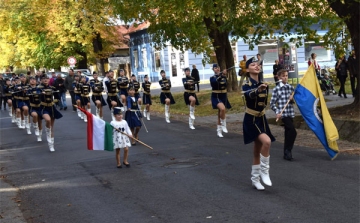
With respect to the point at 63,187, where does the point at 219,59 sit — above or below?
above

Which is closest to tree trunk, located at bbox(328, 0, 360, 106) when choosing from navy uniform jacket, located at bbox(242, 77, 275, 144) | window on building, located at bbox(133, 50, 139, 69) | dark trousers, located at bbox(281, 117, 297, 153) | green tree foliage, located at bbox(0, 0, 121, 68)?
dark trousers, located at bbox(281, 117, 297, 153)

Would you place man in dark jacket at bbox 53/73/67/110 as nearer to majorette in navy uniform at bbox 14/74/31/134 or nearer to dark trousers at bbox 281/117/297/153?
majorette in navy uniform at bbox 14/74/31/134

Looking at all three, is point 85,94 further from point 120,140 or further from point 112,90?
point 120,140

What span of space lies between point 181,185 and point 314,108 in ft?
12.7

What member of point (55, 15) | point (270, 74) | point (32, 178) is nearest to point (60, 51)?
point (55, 15)

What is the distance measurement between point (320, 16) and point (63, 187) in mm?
12483

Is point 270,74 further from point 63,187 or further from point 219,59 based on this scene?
point 63,187

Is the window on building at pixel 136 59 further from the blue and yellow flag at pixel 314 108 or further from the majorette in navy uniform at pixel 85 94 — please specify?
the blue and yellow flag at pixel 314 108

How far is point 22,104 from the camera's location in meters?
23.1

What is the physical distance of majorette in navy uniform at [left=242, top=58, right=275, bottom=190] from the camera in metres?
9.54

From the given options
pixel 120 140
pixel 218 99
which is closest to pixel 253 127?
pixel 120 140

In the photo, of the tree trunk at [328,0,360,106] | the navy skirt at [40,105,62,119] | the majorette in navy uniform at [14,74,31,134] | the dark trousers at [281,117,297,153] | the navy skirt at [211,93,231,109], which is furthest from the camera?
the majorette in navy uniform at [14,74,31,134]

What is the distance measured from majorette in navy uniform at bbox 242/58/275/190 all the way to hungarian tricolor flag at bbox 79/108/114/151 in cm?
379

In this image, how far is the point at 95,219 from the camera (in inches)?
334
